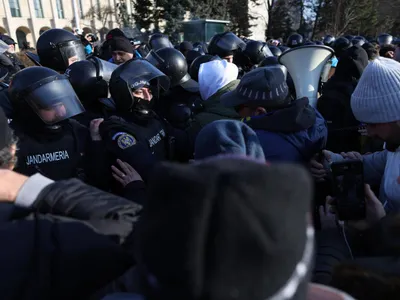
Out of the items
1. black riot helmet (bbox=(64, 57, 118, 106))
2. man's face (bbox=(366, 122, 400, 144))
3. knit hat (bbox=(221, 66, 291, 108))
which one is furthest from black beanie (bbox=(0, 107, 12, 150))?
black riot helmet (bbox=(64, 57, 118, 106))

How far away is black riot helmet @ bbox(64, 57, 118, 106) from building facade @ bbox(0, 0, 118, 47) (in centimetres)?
3219

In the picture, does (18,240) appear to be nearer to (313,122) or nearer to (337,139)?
(313,122)

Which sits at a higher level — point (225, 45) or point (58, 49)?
point (58, 49)

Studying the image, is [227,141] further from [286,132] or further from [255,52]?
[255,52]

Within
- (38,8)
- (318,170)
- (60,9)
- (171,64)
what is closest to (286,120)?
(318,170)

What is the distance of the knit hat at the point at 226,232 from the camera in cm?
56

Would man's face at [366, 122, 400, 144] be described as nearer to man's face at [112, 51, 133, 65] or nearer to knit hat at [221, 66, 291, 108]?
knit hat at [221, 66, 291, 108]

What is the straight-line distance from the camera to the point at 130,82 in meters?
2.52

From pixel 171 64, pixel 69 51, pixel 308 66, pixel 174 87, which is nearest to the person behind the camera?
pixel 308 66

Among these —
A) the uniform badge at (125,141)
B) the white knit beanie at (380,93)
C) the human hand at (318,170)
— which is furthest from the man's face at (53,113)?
the white knit beanie at (380,93)

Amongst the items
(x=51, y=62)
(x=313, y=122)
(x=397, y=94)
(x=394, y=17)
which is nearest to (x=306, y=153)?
(x=313, y=122)

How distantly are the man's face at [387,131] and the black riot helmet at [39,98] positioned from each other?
72.0 inches

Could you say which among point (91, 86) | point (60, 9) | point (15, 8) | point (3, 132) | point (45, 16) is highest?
point (3, 132)

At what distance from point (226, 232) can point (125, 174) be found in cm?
173
